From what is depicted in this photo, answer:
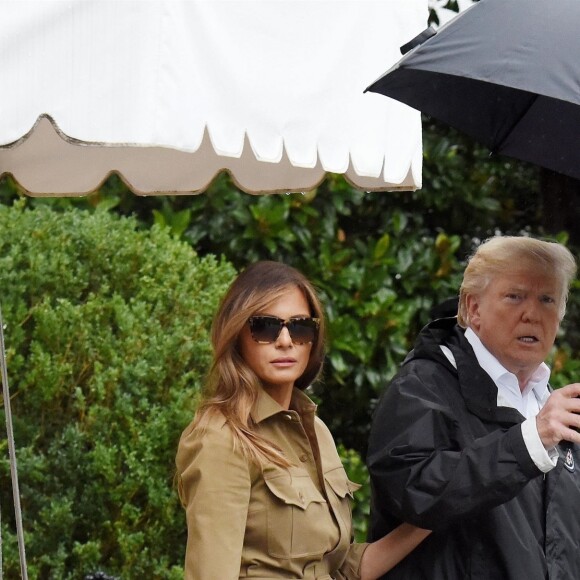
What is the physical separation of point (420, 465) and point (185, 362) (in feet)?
7.65

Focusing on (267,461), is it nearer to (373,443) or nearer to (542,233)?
(373,443)

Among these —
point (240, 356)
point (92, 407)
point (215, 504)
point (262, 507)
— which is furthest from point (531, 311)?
point (92, 407)

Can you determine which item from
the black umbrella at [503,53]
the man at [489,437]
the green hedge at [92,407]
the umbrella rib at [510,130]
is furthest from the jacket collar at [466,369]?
the green hedge at [92,407]

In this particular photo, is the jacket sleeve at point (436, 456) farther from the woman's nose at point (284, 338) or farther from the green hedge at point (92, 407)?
the green hedge at point (92, 407)

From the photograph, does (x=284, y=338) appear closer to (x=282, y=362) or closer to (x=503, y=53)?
(x=282, y=362)

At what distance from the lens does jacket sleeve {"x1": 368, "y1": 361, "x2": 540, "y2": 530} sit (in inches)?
100.0

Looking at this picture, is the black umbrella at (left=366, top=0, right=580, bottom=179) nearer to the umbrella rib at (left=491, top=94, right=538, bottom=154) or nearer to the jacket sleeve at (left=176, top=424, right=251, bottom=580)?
the umbrella rib at (left=491, top=94, right=538, bottom=154)

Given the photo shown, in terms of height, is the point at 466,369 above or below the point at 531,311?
below

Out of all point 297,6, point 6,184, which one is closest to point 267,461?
point 297,6

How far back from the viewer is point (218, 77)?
90.7 inches

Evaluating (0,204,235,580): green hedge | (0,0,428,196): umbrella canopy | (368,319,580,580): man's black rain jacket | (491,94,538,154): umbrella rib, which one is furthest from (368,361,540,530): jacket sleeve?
(0,204,235,580): green hedge

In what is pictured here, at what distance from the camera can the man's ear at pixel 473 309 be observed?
296 cm

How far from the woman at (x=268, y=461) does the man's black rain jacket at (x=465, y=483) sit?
103 millimetres

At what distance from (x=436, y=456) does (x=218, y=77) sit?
101 cm
